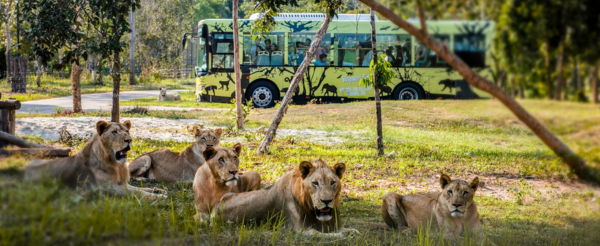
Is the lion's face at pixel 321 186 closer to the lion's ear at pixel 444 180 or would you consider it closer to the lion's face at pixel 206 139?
the lion's ear at pixel 444 180

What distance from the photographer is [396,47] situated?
19.2 meters

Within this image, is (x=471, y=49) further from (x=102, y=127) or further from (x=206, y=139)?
(x=206, y=139)

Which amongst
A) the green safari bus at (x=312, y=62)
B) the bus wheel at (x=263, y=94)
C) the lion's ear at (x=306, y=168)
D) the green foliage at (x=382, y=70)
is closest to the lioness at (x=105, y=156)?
the lion's ear at (x=306, y=168)

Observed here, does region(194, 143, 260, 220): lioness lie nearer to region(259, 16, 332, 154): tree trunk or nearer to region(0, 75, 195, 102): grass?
region(259, 16, 332, 154): tree trunk

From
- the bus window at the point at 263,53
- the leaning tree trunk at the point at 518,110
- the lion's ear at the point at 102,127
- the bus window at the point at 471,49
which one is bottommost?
the lion's ear at the point at 102,127

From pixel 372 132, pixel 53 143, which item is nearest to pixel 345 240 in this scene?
pixel 53 143

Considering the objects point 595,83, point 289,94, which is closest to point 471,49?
point 595,83

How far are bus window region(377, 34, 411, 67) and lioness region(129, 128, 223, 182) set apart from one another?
12.9m

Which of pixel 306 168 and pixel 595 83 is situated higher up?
pixel 595 83

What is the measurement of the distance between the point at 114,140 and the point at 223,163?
1313 millimetres

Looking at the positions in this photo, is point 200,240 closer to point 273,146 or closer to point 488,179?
point 488,179

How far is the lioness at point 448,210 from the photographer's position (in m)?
4.74

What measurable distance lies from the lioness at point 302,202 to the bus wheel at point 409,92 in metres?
15.8

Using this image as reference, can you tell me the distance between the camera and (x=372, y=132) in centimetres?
1498
